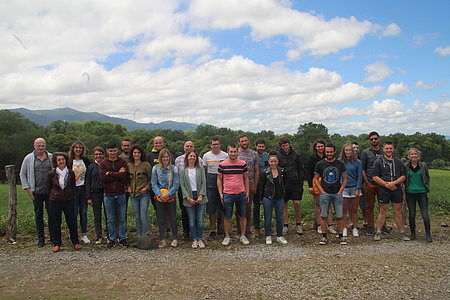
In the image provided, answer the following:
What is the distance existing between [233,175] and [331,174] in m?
2.14

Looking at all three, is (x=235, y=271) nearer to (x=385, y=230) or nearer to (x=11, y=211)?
(x=385, y=230)

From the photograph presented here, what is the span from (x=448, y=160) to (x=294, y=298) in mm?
87992

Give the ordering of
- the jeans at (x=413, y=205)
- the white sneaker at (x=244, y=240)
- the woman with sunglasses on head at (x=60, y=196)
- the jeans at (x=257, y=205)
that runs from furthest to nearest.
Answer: the jeans at (x=257, y=205) < the jeans at (x=413, y=205) < the white sneaker at (x=244, y=240) < the woman with sunglasses on head at (x=60, y=196)

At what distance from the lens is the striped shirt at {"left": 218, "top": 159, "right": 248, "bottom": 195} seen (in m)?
7.30

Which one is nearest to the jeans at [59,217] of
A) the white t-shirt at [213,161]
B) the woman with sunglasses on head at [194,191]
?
the woman with sunglasses on head at [194,191]

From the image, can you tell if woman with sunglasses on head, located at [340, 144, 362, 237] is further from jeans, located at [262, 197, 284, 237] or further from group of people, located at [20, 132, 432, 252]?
jeans, located at [262, 197, 284, 237]

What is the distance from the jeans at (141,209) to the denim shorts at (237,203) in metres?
1.69

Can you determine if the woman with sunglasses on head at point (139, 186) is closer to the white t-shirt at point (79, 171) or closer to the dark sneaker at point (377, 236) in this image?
the white t-shirt at point (79, 171)

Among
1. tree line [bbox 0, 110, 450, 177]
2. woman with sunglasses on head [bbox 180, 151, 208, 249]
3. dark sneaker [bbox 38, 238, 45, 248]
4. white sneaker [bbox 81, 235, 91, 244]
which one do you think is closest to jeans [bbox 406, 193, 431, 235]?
woman with sunglasses on head [bbox 180, 151, 208, 249]

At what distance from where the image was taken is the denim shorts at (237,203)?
736cm

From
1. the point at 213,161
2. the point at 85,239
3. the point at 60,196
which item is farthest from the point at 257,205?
the point at 60,196

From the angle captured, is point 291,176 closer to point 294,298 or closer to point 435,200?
point 294,298

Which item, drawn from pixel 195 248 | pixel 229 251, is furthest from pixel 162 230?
pixel 229 251

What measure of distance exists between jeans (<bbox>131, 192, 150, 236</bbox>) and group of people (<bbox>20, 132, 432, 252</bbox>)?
21 mm
